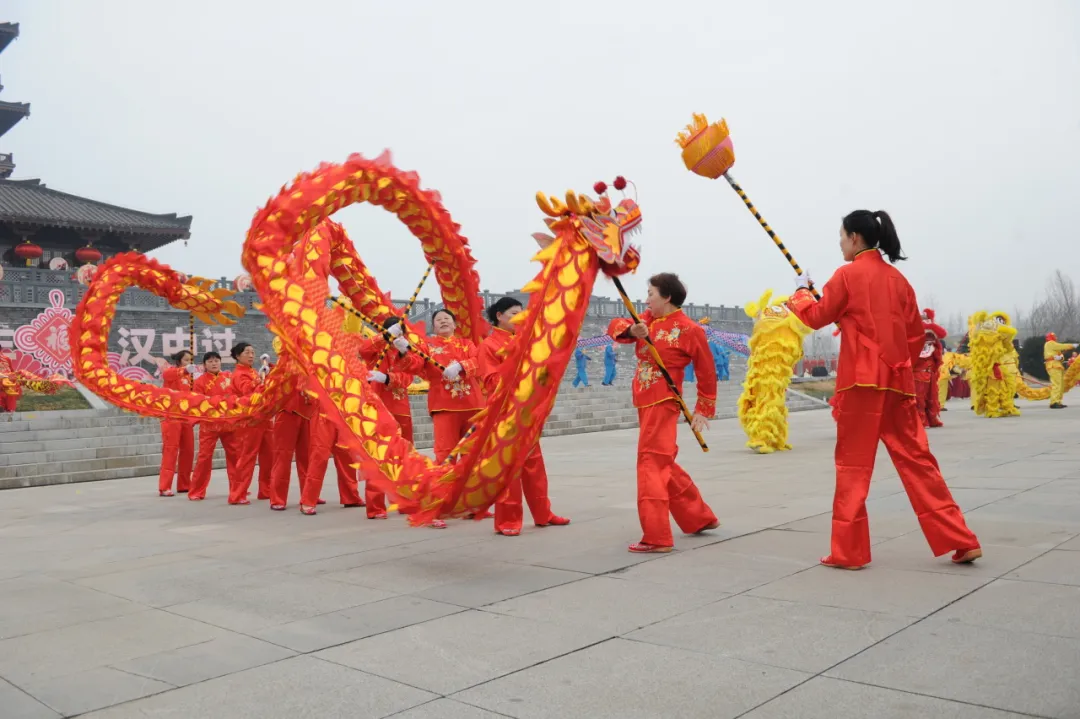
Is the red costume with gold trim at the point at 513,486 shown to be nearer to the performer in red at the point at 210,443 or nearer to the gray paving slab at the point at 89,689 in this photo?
the gray paving slab at the point at 89,689

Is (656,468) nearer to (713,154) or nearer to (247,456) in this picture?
(713,154)

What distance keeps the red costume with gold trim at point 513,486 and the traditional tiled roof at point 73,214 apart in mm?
20178

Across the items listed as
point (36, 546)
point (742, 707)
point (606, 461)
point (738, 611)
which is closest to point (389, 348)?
point (36, 546)

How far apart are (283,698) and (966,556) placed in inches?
Result: 114

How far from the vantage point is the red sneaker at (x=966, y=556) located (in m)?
3.86

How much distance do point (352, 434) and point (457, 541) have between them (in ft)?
3.09

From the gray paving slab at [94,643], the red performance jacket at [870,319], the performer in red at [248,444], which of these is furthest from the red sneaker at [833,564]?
the performer in red at [248,444]

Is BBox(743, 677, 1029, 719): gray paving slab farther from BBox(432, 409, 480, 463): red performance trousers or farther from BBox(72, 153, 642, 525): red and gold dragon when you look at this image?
BBox(432, 409, 480, 463): red performance trousers

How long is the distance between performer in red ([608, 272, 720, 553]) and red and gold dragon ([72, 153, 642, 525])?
0.71 meters

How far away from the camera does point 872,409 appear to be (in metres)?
3.94

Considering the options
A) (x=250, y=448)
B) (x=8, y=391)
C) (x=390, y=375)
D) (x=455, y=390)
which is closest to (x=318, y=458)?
(x=390, y=375)

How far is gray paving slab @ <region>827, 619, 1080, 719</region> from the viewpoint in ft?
7.63

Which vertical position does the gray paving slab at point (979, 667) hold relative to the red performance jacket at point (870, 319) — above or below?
below

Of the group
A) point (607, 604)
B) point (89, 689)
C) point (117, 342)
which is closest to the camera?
point (89, 689)
